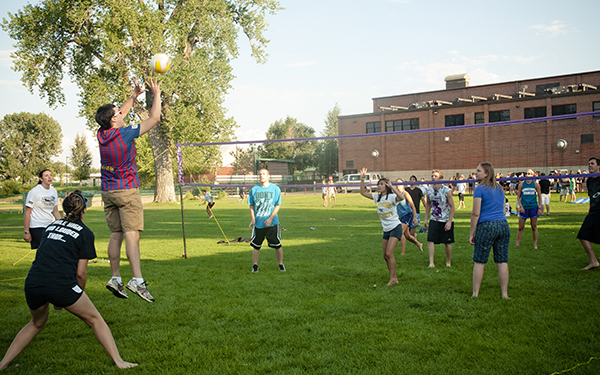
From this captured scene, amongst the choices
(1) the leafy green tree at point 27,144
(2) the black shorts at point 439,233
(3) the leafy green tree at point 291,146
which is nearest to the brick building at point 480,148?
(2) the black shorts at point 439,233

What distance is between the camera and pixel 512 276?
7461 millimetres

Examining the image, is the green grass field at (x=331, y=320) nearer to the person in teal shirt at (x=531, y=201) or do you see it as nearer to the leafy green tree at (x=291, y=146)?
the person in teal shirt at (x=531, y=201)

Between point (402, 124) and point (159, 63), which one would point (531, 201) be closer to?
point (159, 63)

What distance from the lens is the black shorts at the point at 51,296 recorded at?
3.57m

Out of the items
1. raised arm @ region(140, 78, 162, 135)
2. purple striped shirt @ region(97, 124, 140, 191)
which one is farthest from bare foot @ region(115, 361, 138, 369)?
raised arm @ region(140, 78, 162, 135)

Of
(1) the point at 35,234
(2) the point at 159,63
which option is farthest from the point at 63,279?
(1) the point at 35,234

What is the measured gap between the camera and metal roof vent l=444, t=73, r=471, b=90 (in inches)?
1967

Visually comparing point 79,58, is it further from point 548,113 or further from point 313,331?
point 548,113

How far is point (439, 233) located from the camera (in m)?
8.53

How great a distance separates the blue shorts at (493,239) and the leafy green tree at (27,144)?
78623 mm

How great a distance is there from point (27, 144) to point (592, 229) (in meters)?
87.0

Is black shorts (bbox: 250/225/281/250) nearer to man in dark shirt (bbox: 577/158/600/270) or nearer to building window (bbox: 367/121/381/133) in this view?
man in dark shirt (bbox: 577/158/600/270)

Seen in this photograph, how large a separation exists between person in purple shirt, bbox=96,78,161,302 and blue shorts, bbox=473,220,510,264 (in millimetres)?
4709

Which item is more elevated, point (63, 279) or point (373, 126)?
point (373, 126)
